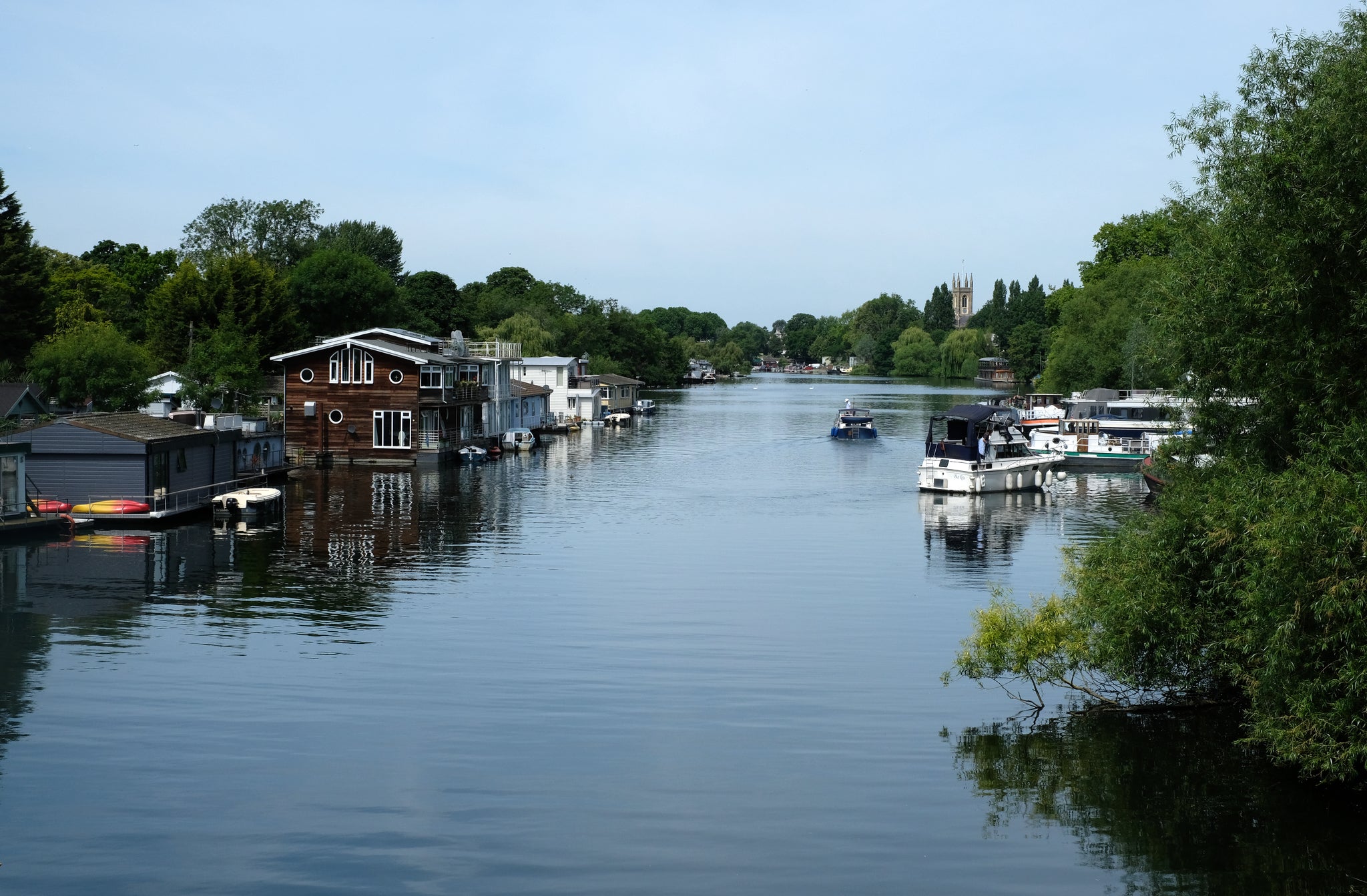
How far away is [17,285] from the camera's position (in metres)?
77.9

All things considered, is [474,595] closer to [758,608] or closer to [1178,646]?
[758,608]

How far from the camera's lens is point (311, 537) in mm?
46500

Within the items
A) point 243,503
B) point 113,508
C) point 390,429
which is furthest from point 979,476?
point 113,508

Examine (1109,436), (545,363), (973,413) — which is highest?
(545,363)

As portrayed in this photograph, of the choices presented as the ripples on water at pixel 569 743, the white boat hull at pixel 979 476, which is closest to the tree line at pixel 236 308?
the ripples on water at pixel 569 743

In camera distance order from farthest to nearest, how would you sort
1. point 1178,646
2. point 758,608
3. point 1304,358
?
point 758,608 → point 1178,646 → point 1304,358

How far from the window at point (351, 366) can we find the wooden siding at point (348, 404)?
0.24m

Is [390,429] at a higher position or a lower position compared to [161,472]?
higher

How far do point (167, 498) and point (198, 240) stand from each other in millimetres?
99261

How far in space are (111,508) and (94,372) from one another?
72.8 feet

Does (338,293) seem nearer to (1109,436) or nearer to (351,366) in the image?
(351,366)

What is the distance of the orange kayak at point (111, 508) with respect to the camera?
46.6 metres

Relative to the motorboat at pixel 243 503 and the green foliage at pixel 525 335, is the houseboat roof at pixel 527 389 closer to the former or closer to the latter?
the green foliage at pixel 525 335

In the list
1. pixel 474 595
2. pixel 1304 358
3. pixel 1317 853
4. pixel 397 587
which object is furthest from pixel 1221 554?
pixel 397 587
